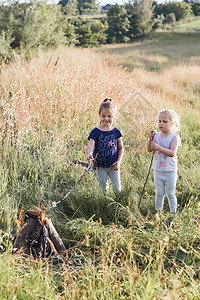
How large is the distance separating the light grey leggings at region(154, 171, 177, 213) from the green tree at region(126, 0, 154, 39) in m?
32.0

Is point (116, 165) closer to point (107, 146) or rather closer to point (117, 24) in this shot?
point (107, 146)

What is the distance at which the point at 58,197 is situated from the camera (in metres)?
2.94

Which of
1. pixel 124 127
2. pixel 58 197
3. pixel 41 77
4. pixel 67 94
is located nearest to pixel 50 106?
pixel 67 94

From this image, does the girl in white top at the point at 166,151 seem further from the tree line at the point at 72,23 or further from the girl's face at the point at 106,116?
the tree line at the point at 72,23

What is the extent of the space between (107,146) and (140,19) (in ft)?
108

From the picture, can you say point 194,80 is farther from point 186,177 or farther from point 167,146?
point 167,146

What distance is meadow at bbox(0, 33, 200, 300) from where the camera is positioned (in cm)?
169

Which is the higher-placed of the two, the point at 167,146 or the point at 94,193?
the point at 167,146

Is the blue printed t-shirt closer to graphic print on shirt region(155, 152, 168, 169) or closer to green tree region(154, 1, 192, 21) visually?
graphic print on shirt region(155, 152, 168, 169)

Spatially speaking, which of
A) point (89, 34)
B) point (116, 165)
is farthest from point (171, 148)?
point (89, 34)

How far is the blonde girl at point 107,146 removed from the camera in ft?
9.23

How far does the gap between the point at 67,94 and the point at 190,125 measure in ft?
7.91

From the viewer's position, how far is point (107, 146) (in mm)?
2865

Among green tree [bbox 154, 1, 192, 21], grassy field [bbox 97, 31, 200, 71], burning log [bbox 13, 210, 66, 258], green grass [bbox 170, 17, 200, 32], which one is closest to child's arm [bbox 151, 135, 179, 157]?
burning log [bbox 13, 210, 66, 258]
